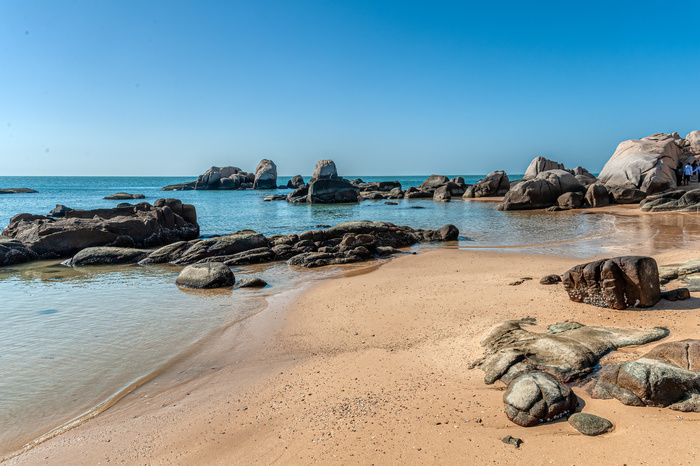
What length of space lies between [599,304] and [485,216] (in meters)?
22.2

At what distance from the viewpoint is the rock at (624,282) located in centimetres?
613

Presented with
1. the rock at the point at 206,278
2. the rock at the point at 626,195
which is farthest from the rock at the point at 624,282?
the rock at the point at 626,195

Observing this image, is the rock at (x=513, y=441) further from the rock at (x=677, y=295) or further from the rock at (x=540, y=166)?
the rock at (x=540, y=166)

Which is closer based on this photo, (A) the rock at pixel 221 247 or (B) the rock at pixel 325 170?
(A) the rock at pixel 221 247

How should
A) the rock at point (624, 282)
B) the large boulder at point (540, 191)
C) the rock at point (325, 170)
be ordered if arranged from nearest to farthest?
the rock at point (624, 282), the large boulder at point (540, 191), the rock at point (325, 170)

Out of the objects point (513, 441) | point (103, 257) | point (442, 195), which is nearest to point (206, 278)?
point (103, 257)

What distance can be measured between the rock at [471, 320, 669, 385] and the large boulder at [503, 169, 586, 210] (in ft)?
93.0

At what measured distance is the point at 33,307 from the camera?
9039mm

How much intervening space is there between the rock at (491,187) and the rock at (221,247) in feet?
117

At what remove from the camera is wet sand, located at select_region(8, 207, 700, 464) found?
346 cm

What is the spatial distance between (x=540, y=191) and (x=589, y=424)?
31861 mm

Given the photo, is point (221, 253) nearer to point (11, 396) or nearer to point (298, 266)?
point (298, 266)

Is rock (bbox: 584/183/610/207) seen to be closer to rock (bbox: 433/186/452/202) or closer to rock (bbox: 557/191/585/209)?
rock (bbox: 557/191/585/209)

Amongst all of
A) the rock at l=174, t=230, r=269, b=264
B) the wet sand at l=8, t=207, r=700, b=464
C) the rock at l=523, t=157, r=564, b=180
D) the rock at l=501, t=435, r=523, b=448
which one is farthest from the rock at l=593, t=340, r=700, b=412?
the rock at l=523, t=157, r=564, b=180
